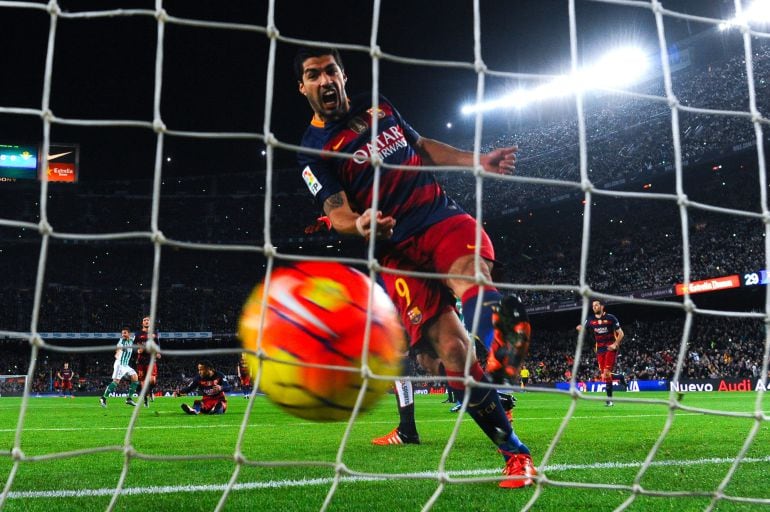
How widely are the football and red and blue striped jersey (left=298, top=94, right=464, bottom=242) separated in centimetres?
72

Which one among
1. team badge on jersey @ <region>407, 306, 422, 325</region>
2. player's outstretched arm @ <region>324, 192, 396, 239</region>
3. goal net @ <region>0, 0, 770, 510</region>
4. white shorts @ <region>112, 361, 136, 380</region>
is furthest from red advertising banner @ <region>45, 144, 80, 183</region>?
team badge on jersey @ <region>407, 306, 422, 325</region>

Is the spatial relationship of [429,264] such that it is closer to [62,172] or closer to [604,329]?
[604,329]

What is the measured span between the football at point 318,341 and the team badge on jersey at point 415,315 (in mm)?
565

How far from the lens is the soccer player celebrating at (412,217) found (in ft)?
10.3

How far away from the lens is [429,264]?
3410 mm

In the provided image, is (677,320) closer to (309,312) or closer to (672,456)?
(672,456)

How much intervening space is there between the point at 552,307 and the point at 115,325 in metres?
21.3

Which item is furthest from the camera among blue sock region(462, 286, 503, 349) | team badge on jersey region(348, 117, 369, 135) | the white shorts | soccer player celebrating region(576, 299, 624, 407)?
the white shorts

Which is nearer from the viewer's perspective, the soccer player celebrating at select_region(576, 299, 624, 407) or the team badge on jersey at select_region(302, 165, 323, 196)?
the team badge on jersey at select_region(302, 165, 323, 196)

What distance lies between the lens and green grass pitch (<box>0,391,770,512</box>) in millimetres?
2604

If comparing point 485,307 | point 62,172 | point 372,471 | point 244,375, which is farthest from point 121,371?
point 62,172

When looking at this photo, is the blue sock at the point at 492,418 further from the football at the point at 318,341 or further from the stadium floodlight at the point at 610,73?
the stadium floodlight at the point at 610,73

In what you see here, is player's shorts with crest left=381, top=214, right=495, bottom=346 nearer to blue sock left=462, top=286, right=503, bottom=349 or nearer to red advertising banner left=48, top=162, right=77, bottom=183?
blue sock left=462, top=286, right=503, bottom=349

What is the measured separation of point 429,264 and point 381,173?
523 mm
